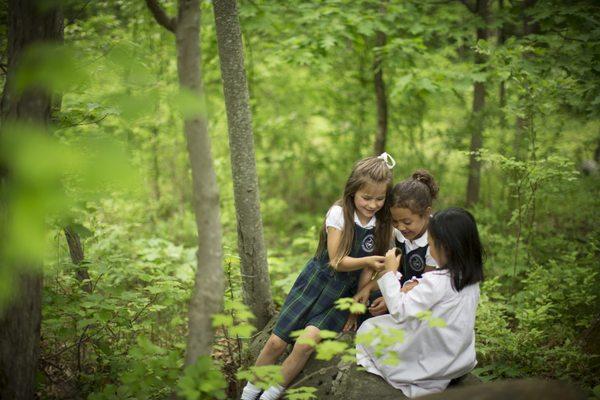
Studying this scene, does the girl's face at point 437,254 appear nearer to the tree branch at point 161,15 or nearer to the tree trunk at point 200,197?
the tree trunk at point 200,197

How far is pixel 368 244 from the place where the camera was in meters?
3.38

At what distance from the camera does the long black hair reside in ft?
9.61

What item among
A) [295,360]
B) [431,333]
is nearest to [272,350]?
[295,360]

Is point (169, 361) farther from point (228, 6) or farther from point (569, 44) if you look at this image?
point (569, 44)

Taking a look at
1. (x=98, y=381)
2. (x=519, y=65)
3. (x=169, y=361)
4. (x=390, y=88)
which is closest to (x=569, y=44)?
(x=519, y=65)

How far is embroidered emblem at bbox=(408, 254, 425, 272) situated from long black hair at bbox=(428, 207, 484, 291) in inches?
17.2

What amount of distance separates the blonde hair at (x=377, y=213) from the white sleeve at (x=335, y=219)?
3 cm

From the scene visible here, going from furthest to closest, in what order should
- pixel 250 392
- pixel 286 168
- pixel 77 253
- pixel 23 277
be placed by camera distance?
pixel 286 168 < pixel 77 253 < pixel 250 392 < pixel 23 277

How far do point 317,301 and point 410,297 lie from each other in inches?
28.9

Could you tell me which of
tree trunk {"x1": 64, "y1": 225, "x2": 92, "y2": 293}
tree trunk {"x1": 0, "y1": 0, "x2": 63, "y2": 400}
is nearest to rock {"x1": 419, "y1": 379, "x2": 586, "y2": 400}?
tree trunk {"x1": 0, "y1": 0, "x2": 63, "y2": 400}

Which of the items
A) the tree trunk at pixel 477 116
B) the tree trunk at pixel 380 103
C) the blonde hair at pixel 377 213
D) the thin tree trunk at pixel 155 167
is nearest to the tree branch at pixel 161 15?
the blonde hair at pixel 377 213

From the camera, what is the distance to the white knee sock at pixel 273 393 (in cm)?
312

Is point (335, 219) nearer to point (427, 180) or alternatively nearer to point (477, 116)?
point (427, 180)

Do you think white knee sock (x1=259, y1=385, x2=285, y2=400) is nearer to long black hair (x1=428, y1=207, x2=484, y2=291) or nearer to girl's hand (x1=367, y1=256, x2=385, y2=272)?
girl's hand (x1=367, y1=256, x2=385, y2=272)
